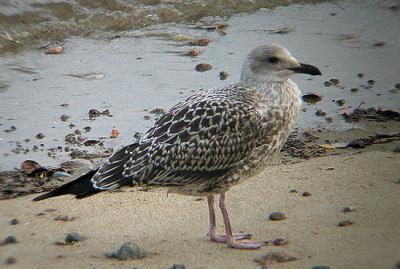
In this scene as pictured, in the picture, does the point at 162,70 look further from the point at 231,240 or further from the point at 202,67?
the point at 231,240

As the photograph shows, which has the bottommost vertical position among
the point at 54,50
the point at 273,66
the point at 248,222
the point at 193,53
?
the point at 248,222

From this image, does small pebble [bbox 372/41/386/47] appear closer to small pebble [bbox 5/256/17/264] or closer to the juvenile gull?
the juvenile gull

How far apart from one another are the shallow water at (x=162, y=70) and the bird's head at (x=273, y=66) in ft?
6.55

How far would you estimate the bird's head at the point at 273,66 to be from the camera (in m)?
6.13

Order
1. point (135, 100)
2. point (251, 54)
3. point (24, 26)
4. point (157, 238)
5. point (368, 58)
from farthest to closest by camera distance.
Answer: point (24, 26), point (368, 58), point (135, 100), point (251, 54), point (157, 238)

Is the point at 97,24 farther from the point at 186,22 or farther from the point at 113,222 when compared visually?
the point at 113,222

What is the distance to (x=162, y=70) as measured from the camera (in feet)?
31.5

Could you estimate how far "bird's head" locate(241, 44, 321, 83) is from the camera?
20.1 ft

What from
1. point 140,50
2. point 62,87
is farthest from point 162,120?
point 140,50

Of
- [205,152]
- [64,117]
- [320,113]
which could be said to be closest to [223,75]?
[320,113]

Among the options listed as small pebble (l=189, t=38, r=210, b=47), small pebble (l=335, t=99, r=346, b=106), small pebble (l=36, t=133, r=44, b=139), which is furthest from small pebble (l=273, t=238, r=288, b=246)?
small pebble (l=189, t=38, r=210, b=47)

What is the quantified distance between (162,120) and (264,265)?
1.41 metres

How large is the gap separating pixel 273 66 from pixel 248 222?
46.4 inches

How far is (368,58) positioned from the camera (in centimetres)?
1002
